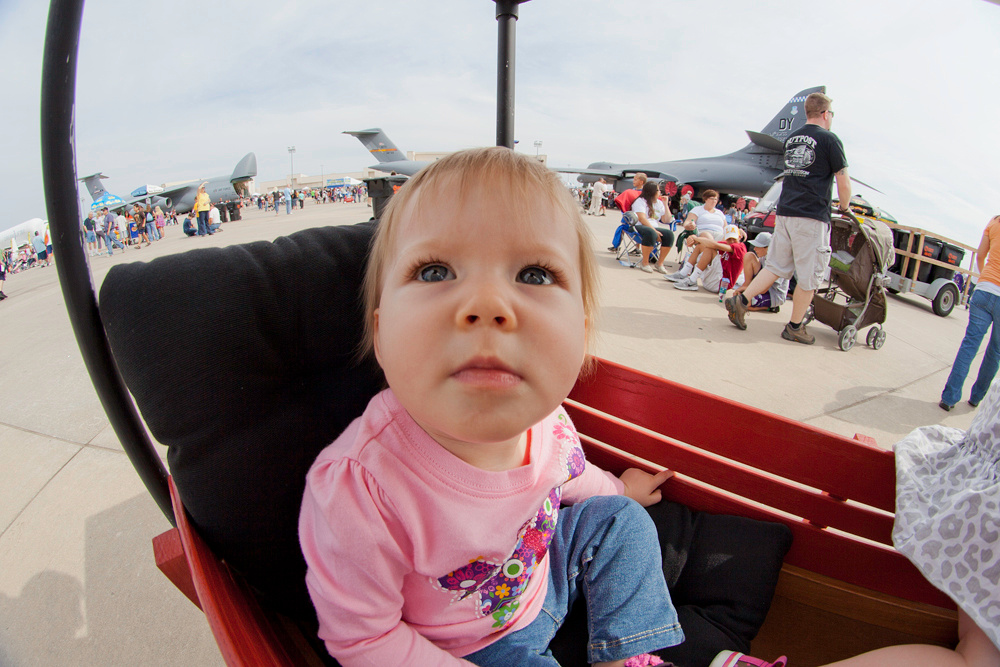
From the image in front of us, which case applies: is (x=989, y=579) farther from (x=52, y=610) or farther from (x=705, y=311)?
(x=705, y=311)

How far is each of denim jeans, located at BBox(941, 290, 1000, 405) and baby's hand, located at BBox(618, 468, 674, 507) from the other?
275cm

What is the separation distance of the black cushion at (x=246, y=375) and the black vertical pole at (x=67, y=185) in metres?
0.03

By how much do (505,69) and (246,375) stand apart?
119cm

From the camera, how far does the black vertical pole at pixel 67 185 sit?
0.67m

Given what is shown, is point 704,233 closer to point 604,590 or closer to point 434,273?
point 604,590

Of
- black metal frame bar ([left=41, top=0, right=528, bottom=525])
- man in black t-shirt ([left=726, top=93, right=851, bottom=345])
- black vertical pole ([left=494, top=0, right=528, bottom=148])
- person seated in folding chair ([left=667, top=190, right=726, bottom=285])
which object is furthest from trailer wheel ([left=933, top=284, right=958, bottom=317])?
black metal frame bar ([left=41, top=0, right=528, bottom=525])

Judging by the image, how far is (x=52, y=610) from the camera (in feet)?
4.77

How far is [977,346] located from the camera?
2902 mm

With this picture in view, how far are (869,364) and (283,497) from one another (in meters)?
4.35

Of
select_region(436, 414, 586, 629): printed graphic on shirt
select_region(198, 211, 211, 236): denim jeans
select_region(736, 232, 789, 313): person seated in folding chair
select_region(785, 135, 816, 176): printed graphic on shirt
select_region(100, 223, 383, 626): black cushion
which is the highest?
select_region(785, 135, 816, 176): printed graphic on shirt

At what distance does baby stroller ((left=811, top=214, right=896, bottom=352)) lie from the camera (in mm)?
3797

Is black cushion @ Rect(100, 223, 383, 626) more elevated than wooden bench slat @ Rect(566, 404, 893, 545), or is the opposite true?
black cushion @ Rect(100, 223, 383, 626)

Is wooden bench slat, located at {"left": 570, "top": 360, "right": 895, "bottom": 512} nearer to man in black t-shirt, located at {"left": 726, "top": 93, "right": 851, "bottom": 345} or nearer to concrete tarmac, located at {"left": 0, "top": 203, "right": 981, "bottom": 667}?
concrete tarmac, located at {"left": 0, "top": 203, "right": 981, "bottom": 667}

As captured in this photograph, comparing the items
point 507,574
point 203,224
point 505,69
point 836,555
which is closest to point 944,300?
point 836,555
